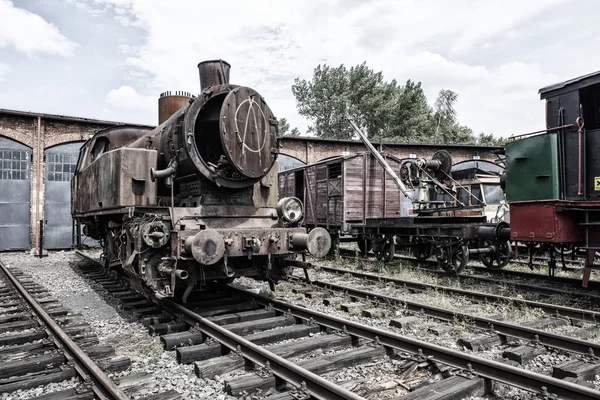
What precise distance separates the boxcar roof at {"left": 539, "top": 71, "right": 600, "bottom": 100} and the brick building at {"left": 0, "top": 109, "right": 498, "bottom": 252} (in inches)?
610

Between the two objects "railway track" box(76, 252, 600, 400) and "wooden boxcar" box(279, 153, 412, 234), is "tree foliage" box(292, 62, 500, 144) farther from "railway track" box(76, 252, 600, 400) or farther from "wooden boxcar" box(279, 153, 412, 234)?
"railway track" box(76, 252, 600, 400)

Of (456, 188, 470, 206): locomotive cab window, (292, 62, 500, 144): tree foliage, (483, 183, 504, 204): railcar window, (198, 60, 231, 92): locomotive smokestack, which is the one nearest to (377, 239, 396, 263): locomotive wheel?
(456, 188, 470, 206): locomotive cab window

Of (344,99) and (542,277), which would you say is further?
(344,99)

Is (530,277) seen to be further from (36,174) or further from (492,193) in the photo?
(36,174)

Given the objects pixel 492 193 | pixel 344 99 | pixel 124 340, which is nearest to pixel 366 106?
pixel 344 99

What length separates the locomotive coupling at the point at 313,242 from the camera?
577 centimetres

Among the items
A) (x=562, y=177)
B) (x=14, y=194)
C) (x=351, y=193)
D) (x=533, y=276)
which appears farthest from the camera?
(x=14, y=194)

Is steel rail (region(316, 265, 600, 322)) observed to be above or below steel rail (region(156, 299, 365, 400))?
below

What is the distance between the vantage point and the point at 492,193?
1436 cm

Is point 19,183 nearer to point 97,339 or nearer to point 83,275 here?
point 83,275

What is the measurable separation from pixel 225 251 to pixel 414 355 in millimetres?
2421

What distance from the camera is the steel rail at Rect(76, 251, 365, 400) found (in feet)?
10.3

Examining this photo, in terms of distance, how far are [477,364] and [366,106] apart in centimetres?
3828

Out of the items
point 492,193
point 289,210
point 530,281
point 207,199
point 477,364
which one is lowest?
point 530,281
